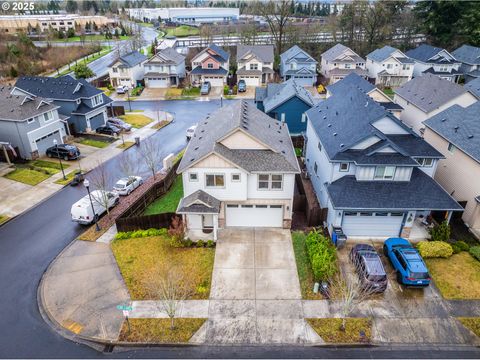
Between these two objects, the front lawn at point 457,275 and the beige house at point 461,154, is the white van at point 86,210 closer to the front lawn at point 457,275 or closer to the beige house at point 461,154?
the front lawn at point 457,275

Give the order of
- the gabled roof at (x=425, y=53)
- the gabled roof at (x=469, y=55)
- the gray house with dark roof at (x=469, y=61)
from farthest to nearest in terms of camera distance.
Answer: the gabled roof at (x=425, y=53)
the gabled roof at (x=469, y=55)
the gray house with dark roof at (x=469, y=61)

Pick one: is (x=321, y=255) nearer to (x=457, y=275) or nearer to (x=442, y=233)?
(x=457, y=275)

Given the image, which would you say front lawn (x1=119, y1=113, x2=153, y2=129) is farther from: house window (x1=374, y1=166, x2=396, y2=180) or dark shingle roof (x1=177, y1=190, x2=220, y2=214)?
house window (x1=374, y1=166, x2=396, y2=180)

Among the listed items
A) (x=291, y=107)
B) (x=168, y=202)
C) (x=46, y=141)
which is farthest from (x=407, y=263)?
(x=46, y=141)

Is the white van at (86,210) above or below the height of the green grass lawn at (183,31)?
below

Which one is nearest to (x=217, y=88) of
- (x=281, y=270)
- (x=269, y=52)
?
(x=269, y=52)

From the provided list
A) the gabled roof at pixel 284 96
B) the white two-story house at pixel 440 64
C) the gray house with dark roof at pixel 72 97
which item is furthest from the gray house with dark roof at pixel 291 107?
the white two-story house at pixel 440 64

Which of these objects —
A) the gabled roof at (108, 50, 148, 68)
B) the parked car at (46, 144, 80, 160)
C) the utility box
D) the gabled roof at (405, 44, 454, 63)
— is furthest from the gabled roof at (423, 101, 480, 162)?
the gabled roof at (108, 50, 148, 68)
